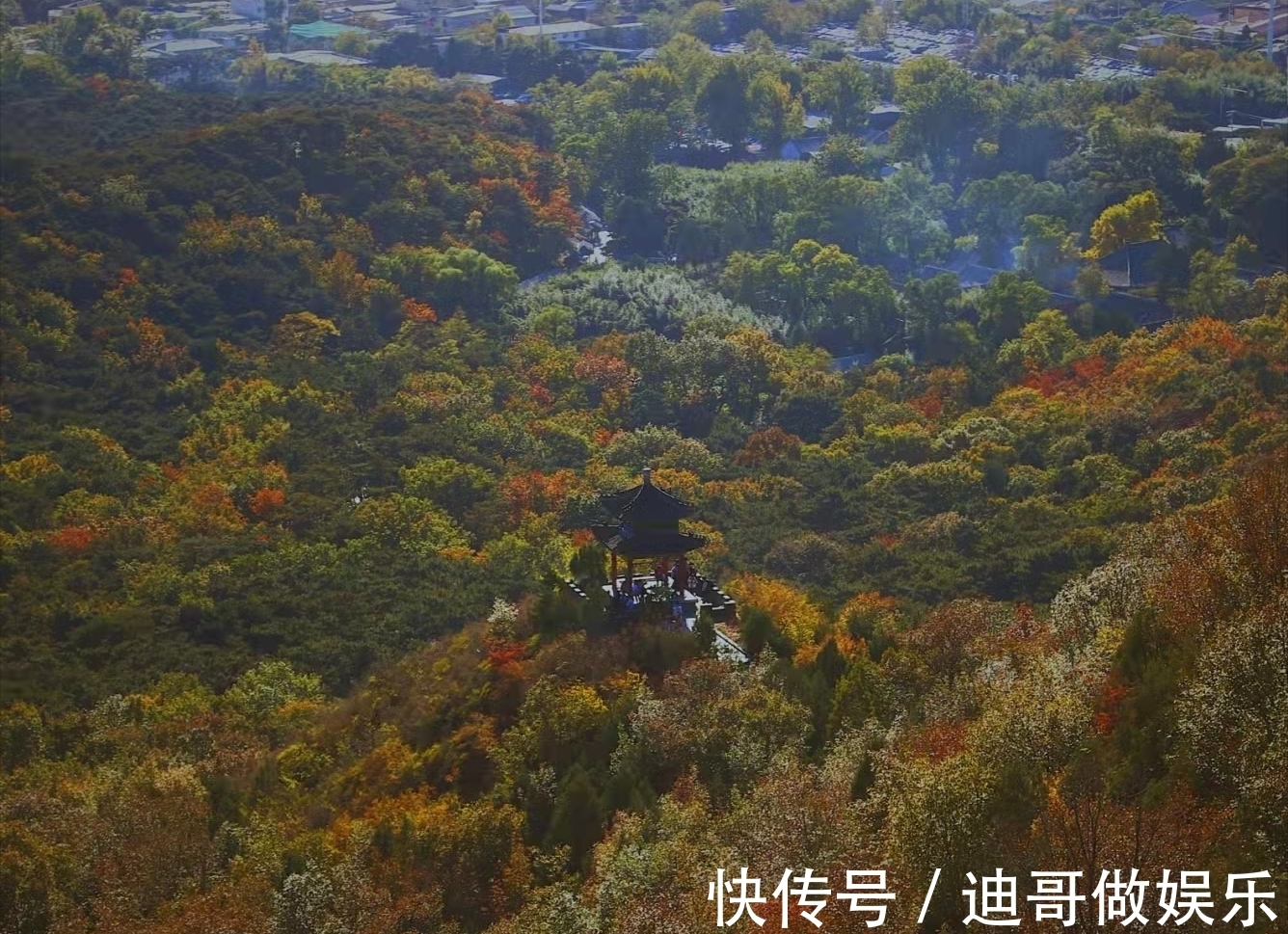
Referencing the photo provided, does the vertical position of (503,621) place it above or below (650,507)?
below

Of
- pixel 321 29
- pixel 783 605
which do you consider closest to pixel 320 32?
pixel 321 29

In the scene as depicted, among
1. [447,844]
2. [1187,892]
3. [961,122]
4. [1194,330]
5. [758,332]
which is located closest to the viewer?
[1187,892]

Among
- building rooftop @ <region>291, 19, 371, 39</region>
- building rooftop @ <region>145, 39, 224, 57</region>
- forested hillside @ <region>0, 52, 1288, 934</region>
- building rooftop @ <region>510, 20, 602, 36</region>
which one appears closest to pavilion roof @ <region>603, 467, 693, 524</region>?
forested hillside @ <region>0, 52, 1288, 934</region>

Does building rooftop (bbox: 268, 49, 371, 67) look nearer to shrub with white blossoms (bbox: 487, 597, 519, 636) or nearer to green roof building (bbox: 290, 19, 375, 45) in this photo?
green roof building (bbox: 290, 19, 375, 45)

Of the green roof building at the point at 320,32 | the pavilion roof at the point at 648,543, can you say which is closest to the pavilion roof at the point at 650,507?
the pavilion roof at the point at 648,543

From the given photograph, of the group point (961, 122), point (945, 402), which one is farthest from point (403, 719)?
point (961, 122)

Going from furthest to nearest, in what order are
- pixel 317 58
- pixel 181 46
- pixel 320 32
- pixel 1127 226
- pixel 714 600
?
pixel 320 32 → pixel 317 58 → pixel 181 46 → pixel 1127 226 → pixel 714 600

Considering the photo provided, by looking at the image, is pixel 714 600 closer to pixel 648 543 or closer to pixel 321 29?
pixel 648 543

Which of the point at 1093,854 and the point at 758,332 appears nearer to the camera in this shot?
the point at 1093,854

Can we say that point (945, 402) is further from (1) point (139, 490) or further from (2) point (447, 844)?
(2) point (447, 844)
